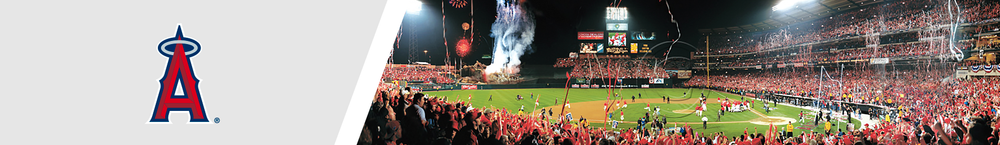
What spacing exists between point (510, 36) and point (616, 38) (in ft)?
39.5

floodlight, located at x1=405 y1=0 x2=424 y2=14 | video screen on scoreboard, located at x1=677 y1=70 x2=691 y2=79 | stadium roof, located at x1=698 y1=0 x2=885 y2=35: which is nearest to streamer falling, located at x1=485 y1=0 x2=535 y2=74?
floodlight, located at x1=405 y1=0 x2=424 y2=14

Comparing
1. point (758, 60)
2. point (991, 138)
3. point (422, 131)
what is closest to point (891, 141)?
point (991, 138)

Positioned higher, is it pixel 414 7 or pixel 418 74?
Result: pixel 414 7

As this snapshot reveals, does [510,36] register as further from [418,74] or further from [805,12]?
[805,12]

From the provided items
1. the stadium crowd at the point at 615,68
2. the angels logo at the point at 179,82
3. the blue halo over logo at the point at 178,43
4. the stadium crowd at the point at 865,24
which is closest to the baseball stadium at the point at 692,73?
the stadium crowd at the point at 865,24

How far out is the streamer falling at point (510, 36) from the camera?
43.8 m

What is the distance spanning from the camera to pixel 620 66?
4194 cm

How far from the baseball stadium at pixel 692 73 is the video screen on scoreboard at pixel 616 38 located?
0.15 m

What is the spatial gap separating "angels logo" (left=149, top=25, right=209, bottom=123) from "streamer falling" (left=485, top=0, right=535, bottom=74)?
38.8m

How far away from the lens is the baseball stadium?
4844 millimetres

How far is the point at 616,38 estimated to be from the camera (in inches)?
1635

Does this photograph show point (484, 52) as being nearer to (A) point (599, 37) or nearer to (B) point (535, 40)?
(B) point (535, 40)

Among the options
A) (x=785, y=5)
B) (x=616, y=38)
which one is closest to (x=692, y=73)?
(x=616, y=38)

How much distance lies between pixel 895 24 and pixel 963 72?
997cm
